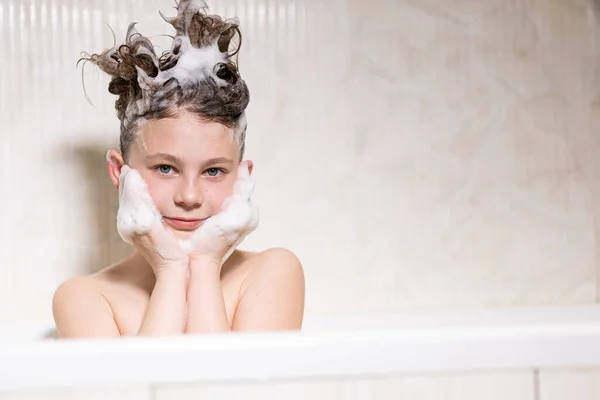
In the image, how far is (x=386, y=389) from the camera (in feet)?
2.55

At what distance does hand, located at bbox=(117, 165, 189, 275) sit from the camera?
1193mm

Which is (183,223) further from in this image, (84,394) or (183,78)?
(84,394)

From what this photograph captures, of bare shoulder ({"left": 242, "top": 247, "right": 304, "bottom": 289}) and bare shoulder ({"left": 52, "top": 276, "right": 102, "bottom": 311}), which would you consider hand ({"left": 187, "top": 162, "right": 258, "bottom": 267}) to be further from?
bare shoulder ({"left": 52, "top": 276, "right": 102, "bottom": 311})

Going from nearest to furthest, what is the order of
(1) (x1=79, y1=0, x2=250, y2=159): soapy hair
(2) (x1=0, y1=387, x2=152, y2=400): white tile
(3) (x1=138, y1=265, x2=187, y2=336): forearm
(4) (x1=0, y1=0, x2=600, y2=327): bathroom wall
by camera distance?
(2) (x1=0, y1=387, x2=152, y2=400): white tile < (3) (x1=138, y1=265, x2=187, y2=336): forearm < (1) (x1=79, y1=0, x2=250, y2=159): soapy hair < (4) (x1=0, y1=0, x2=600, y2=327): bathroom wall

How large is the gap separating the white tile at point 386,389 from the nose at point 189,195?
1.60 ft

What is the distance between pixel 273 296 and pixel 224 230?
0.13 m

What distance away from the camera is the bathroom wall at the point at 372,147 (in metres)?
1.70

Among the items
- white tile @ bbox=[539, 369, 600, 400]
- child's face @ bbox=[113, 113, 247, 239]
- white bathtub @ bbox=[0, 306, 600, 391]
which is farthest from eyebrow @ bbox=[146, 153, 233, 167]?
white tile @ bbox=[539, 369, 600, 400]

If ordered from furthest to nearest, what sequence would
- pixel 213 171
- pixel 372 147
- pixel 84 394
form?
pixel 372 147
pixel 213 171
pixel 84 394

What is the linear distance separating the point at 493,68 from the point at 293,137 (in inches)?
20.3

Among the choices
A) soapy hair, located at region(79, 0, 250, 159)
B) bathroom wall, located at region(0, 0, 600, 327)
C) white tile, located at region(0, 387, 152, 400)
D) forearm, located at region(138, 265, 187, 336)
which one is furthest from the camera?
bathroom wall, located at region(0, 0, 600, 327)

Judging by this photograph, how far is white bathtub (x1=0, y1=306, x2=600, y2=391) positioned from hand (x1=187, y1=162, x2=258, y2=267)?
1.43 ft

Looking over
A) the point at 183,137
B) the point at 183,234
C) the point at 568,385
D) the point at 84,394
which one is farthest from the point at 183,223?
the point at 568,385

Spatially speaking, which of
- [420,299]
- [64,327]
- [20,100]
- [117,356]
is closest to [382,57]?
[420,299]
